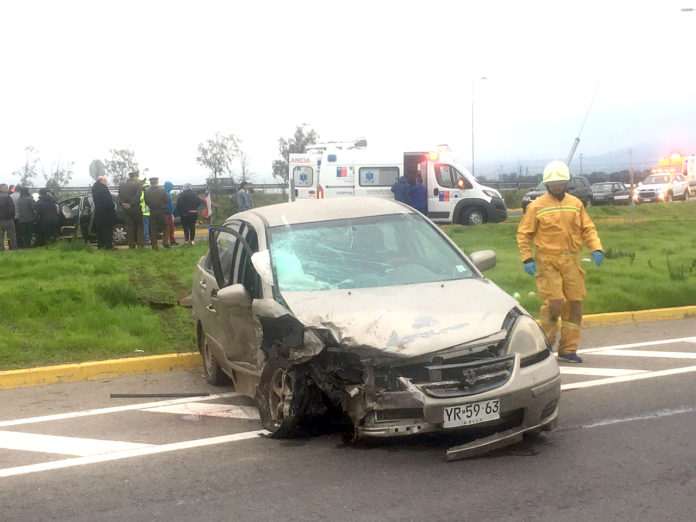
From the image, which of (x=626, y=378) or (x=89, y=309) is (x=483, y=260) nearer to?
(x=626, y=378)

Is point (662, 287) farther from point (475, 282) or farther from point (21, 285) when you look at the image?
point (21, 285)

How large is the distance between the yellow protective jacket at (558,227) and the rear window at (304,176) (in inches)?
664

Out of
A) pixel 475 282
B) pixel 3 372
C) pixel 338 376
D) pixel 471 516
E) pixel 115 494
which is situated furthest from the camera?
pixel 3 372

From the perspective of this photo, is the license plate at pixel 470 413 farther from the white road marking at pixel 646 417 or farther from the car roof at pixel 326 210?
the car roof at pixel 326 210

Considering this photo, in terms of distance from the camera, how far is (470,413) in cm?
529

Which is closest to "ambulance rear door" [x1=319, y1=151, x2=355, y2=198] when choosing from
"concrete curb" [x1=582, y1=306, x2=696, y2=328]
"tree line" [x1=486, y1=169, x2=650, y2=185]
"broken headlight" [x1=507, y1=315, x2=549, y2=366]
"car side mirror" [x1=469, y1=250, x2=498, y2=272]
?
"concrete curb" [x1=582, y1=306, x2=696, y2=328]

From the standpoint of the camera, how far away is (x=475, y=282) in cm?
657

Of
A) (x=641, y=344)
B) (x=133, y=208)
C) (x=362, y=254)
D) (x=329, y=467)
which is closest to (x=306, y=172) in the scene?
(x=133, y=208)

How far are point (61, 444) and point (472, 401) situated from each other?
2.90m

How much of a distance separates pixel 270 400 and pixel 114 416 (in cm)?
163

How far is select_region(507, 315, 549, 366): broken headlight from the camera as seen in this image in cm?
558

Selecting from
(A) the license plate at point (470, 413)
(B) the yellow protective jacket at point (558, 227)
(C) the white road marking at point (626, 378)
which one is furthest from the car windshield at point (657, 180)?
(A) the license plate at point (470, 413)

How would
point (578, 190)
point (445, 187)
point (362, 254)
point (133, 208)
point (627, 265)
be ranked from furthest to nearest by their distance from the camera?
point (578, 190) → point (445, 187) → point (133, 208) → point (627, 265) → point (362, 254)

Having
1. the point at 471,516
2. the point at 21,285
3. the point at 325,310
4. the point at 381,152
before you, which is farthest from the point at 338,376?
the point at 381,152
